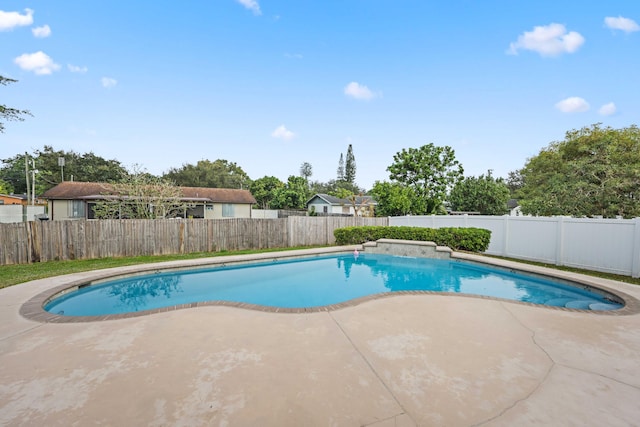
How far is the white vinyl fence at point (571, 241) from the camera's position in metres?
7.23

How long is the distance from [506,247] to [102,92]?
18.9m

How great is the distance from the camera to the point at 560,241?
8.73 metres

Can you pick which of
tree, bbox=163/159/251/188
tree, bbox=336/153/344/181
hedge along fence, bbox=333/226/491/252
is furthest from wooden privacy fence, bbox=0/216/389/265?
tree, bbox=336/153/344/181

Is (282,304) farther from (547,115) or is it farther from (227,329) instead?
(547,115)

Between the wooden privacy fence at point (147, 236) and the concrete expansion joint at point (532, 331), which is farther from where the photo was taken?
the wooden privacy fence at point (147, 236)

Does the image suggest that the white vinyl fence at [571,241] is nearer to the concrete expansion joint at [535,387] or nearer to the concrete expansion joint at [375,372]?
the concrete expansion joint at [535,387]

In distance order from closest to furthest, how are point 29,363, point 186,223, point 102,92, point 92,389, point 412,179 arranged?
point 92,389 → point 29,363 → point 186,223 → point 102,92 → point 412,179

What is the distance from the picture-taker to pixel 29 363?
3.02 m

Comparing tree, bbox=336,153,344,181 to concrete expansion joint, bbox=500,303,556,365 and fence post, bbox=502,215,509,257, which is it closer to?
fence post, bbox=502,215,509,257

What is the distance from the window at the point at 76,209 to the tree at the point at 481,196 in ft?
110

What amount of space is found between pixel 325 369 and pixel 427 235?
412 inches

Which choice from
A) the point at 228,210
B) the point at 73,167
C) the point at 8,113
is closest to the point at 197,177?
the point at 73,167

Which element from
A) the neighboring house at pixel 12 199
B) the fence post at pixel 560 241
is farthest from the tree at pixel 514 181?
the neighboring house at pixel 12 199

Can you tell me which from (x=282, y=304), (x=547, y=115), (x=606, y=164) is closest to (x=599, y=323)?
(x=282, y=304)
